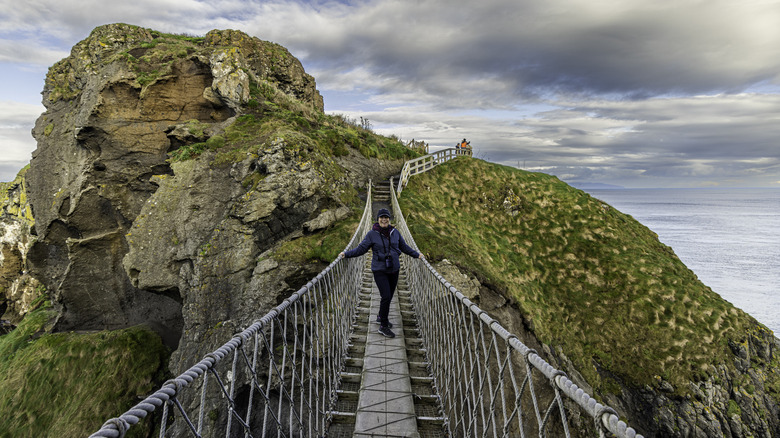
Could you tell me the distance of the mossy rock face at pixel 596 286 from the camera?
13.6 m

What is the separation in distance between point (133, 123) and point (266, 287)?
36.1 feet

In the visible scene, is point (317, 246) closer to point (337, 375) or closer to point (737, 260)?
point (337, 375)

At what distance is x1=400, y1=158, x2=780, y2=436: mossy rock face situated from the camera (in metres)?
13.6

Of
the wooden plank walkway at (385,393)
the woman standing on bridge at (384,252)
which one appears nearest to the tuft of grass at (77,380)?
the wooden plank walkway at (385,393)

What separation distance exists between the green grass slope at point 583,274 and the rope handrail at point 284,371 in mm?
6309

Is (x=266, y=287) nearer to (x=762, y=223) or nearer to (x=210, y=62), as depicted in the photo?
(x=210, y=62)

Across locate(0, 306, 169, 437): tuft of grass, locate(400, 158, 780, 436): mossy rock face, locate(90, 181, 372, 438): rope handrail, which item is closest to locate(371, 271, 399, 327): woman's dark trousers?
locate(90, 181, 372, 438): rope handrail

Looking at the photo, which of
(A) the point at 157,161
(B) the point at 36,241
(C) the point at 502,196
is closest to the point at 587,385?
(C) the point at 502,196

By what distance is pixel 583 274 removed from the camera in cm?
1717

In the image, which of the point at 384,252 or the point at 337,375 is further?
the point at 384,252

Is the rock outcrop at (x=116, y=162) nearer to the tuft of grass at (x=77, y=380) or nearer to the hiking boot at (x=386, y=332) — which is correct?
the tuft of grass at (x=77, y=380)

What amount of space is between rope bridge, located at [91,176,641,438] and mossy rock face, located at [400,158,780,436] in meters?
5.82

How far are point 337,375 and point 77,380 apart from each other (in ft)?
42.6

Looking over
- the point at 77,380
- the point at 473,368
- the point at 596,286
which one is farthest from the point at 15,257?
the point at 596,286
